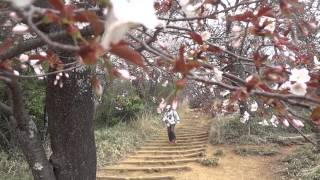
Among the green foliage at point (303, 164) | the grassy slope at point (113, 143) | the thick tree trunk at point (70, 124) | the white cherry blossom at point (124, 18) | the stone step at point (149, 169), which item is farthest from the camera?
the stone step at point (149, 169)

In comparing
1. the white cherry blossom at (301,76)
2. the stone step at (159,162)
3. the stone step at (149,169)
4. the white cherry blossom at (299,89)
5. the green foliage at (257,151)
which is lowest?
the stone step at (149,169)

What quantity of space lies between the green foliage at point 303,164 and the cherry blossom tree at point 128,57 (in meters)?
4.85

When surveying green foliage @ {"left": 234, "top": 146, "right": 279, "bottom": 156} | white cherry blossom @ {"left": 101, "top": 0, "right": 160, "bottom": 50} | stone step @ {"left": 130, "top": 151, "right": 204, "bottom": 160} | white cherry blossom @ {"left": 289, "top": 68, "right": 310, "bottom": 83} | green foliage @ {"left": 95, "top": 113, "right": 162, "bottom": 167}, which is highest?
white cherry blossom @ {"left": 101, "top": 0, "right": 160, "bottom": 50}

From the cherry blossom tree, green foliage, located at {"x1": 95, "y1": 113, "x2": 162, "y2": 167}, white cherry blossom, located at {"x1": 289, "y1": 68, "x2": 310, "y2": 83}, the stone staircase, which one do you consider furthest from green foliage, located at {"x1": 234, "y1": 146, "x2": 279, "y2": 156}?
white cherry blossom, located at {"x1": 289, "y1": 68, "x2": 310, "y2": 83}

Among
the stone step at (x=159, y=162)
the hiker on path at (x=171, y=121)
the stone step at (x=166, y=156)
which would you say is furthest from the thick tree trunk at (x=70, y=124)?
the hiker on path at (x=171, y=121)

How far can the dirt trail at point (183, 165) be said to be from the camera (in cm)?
862

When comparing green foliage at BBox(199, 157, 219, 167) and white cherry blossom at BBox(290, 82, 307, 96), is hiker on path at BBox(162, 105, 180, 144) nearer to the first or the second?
green foliage at BBox(199, 157, 219, 167)

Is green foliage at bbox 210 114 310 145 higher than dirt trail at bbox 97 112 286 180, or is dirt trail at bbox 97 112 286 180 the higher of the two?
green foliage at bbox 210 114 310 145

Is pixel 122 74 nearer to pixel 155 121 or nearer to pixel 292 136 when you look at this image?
pixel 292 136

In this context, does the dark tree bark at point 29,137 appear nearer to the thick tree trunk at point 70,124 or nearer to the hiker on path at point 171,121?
the thick tree trunk at point 70,124

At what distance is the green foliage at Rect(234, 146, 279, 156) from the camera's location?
10164mm

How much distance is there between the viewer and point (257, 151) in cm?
1026

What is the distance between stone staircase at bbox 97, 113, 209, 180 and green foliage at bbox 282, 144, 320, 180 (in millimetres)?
1753

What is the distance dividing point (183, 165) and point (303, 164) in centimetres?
219
